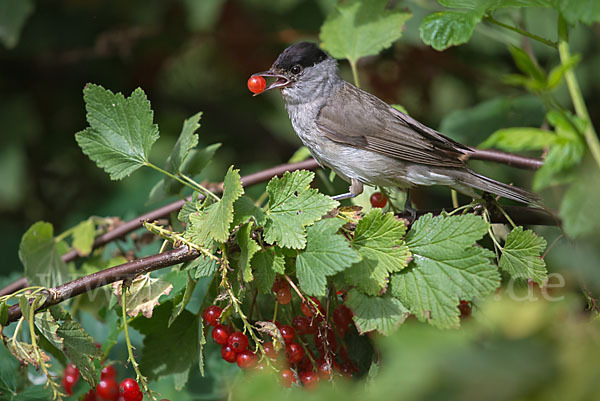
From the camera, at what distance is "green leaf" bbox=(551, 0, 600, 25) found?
4.28 ft

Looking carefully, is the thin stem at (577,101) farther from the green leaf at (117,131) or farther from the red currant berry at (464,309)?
the green leaf at (117,131)

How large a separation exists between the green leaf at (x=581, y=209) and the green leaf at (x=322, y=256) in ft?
1.56

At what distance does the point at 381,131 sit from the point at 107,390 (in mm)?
1420

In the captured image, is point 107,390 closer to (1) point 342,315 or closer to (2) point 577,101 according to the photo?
(1) point 342,315

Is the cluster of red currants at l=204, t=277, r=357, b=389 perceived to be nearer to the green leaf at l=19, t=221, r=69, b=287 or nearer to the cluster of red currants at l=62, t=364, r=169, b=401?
the cluster of red currants at l=62, t=364, r=169, b=401

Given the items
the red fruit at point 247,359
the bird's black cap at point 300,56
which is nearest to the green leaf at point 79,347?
the red fruit at point 247,359

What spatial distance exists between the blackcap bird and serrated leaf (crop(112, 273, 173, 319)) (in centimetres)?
83

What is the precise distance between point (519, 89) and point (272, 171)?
2.49m

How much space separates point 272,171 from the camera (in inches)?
93.3

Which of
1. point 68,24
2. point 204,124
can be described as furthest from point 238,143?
point 68,24

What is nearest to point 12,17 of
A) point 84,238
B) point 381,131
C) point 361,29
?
point 84,238

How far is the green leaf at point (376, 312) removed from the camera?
1582mm

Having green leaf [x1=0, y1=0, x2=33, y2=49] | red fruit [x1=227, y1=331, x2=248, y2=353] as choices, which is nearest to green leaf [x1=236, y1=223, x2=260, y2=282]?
red fruit [x1=227, y1=331, x2=248, y2=353]

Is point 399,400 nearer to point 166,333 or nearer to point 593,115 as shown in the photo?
point 166,333
